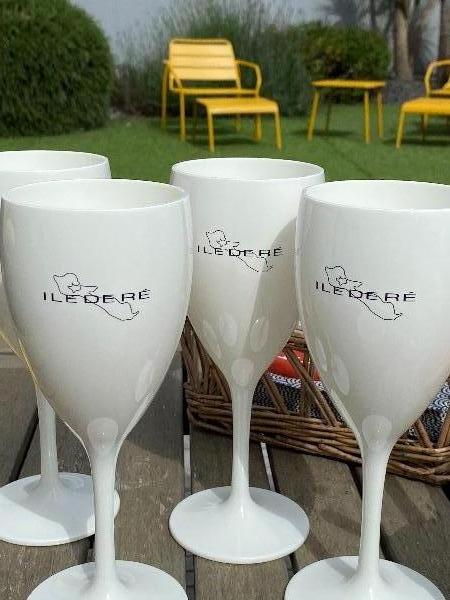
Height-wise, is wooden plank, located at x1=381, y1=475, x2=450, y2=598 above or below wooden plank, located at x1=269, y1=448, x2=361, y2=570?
above

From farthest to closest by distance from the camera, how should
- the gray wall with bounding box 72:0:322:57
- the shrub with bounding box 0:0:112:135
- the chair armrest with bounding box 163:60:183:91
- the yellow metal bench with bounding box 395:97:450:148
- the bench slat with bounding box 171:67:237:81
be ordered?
the gray wall with bounding box 72:0:322:57 < the bench slat with bounding box 171:67:237:81 < the shrub with bounding box 0:0:112:135 < the chair armrest with bounding box 163:60:183:91 < the yellow metal bench with bounding box 395:97:450:148

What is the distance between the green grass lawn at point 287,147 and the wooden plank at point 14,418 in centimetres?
270

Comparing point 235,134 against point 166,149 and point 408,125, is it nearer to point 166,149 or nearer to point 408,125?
point 166,149

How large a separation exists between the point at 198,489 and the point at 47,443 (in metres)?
0.16

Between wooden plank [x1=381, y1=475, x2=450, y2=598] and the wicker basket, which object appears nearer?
wooden plank [x1=381, y1=475, x2=450, y2=598]

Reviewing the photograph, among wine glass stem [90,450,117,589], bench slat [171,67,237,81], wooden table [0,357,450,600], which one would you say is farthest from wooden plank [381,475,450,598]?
bench slat [171,67,237,81]

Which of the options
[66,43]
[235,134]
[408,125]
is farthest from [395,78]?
[66,43]

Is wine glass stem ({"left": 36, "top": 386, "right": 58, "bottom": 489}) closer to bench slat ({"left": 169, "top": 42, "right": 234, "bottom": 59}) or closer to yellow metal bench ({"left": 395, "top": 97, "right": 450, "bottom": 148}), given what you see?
yellow metal bench ({"left": 395, "top": 97, "right": 450, "bottom": 148})

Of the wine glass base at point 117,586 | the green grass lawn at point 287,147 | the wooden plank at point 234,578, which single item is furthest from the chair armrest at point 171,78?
the wine glass base at point 117,586

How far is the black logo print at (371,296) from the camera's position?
0.58 metres

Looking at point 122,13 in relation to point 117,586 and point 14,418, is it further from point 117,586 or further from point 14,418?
point 117,586

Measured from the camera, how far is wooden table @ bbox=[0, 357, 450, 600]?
0.73 m

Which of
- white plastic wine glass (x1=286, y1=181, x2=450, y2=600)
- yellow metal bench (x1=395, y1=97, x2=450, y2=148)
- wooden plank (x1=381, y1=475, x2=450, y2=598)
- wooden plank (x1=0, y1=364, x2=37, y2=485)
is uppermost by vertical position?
white plastic wine glass (x1=286, y1=181, x2=450, y2=600)

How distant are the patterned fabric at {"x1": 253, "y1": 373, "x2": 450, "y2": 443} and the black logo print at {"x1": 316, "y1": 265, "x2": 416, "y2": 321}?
1.10ft
